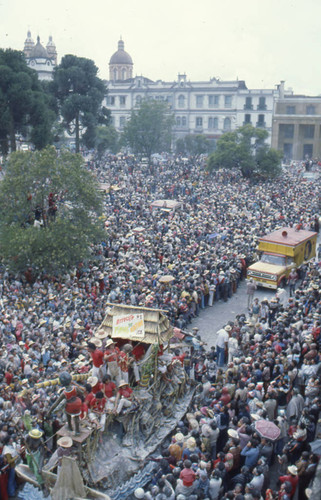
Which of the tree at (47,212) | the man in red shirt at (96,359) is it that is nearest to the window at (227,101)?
the tree at (47,212)

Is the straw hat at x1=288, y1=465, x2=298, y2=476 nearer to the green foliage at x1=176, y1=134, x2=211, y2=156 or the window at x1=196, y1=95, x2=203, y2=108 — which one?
the green foliage at x1=176, y1=134, x2=211, y2=156

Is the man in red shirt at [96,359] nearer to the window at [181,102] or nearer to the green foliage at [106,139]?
the green foliage at [106,139]

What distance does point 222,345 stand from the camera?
1605cm

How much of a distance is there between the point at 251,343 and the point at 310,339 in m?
1.75

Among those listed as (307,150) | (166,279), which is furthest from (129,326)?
(307,150)

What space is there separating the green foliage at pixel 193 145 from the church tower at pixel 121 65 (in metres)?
22.8

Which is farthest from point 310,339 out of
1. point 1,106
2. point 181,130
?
point 181,130

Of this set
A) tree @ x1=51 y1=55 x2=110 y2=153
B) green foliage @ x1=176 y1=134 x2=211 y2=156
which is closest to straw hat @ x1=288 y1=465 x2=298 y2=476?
tree @ x1=51 y1=55 x2=110 y2=153

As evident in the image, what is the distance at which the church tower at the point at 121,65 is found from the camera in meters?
81.9

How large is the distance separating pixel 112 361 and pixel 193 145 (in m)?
56.6

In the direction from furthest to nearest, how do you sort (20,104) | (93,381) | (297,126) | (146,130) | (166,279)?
(297,126)
(146,130)
(20,104)
(166,279)
(93,381)

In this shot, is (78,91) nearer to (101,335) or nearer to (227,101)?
(227,101)

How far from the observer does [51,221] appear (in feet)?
75.2

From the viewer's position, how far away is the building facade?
→ 2569 inches
